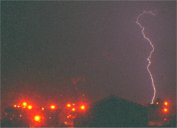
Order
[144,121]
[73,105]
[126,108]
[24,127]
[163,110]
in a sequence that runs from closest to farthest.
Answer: [24,127] < [144,121] < [126,108] < [163,110] < [73,105]

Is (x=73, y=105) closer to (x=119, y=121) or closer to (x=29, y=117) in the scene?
(x=29, y=117)

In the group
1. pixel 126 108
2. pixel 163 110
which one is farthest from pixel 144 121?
pixel 163 110

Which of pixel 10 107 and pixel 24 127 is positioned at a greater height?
pixel 10 107

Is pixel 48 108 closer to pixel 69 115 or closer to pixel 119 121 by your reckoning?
pixel 69 115

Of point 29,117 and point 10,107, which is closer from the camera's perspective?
point 29,117

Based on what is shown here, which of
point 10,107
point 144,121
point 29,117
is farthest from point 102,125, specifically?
point 10,107

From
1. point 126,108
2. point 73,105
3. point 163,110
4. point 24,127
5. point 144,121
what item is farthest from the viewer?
point 73,105
